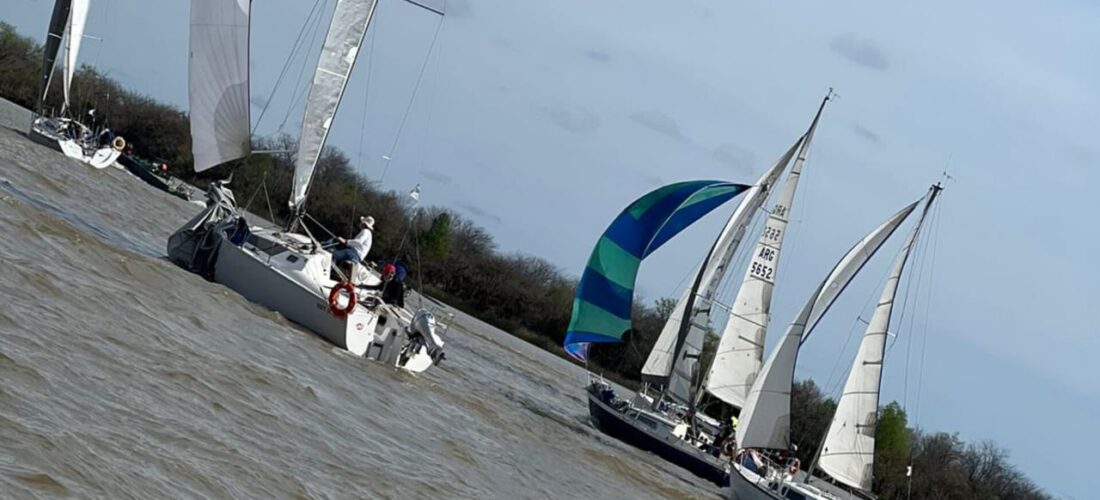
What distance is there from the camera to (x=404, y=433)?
69.5ft

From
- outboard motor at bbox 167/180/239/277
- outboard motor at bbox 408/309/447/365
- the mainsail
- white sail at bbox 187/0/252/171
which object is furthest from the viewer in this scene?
the mainsail

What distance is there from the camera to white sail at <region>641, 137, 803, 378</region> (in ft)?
135

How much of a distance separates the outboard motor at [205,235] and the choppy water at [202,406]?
64 centimetres

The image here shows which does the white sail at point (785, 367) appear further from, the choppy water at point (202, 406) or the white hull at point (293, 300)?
the white hull at point (293, 300)

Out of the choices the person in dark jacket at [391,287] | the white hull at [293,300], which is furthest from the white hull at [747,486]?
the white hull at [293,300]

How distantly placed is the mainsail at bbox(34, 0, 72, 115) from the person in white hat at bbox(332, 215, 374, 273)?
98.0 feet

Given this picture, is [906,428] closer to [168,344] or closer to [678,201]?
[678,201]

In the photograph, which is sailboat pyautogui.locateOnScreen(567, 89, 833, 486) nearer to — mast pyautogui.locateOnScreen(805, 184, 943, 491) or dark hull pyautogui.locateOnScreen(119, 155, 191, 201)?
mast pyautogui.locateOnScreen(805, 184, 943, 491)

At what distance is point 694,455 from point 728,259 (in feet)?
20.5

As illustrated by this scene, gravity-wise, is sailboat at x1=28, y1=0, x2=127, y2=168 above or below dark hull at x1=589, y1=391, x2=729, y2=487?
above

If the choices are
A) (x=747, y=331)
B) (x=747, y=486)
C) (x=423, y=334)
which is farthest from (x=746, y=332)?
(x=423, y=334)

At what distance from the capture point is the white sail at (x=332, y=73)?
86.7 ft

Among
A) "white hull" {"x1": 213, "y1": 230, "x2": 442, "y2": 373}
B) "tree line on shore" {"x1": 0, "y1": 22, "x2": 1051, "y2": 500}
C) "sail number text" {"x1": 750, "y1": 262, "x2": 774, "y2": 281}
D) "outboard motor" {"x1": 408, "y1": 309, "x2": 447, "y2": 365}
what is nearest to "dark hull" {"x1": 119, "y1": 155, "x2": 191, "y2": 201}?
"tree line on shore" {"x1": 0, "y1": 22, "x2": 1051, "y2": 500}


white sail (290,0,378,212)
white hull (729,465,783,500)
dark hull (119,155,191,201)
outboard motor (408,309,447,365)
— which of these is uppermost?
white sail (290,0,378,212)
